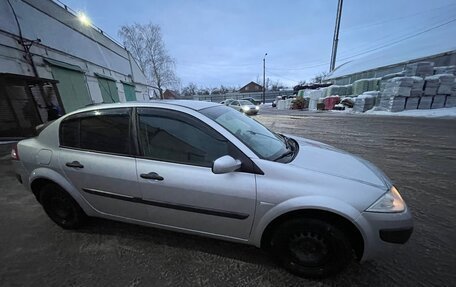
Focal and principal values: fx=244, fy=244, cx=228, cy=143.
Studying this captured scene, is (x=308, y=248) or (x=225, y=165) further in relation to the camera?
(x=308, y=248)

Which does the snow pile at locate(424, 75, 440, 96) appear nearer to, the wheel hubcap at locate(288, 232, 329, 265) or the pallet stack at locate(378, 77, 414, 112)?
the pallet stack at locate(378, 77, 414, 112)

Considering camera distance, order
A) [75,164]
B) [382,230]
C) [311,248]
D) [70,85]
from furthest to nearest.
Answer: [70,85]
[75,164]
[311,248]
[382,230]

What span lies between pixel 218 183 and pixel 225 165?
23cm

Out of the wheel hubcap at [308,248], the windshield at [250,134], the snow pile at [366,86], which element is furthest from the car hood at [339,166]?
the snow pile at [366,86]

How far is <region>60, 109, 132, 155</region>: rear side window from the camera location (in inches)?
101

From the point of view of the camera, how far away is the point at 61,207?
9.75 feet

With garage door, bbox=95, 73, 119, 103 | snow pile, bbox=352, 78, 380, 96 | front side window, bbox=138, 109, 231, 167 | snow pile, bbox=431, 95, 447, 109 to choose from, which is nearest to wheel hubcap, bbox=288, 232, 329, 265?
front side window, bbox=138, 109, 231, 167

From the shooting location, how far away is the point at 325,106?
29172 mm

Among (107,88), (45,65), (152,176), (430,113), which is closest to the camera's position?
(152,176)

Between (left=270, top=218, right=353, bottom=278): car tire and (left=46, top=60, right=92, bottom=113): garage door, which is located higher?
(left=46, top=60, right=92, bottom=113): garage door

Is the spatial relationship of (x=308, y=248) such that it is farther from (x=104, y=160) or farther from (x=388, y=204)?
(x=104, y=160)

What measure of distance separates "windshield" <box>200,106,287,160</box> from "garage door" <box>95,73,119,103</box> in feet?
57.2

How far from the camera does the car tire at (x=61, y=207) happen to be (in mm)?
2893

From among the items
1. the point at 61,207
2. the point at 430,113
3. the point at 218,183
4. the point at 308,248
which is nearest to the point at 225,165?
the point at 218,183
